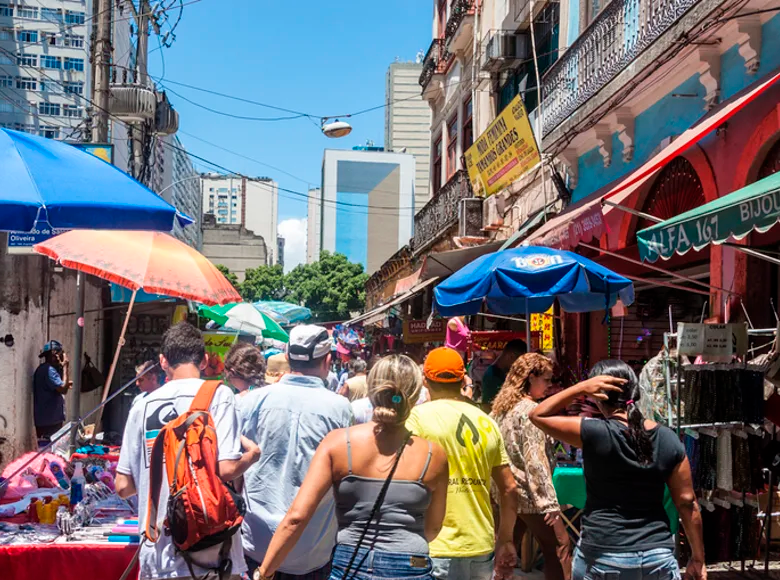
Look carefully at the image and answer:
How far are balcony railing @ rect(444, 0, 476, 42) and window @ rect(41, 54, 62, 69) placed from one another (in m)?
50.3

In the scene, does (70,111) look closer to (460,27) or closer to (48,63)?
(48,63)

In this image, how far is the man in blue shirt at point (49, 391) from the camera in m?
9.45

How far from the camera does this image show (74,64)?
64500 millimetres

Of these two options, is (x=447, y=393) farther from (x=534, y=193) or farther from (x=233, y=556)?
(x=534, y=193)

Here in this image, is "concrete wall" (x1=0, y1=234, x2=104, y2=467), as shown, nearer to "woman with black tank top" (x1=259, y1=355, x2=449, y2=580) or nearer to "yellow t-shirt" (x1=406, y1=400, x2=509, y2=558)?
"yellow t-shirt" (x1=406, y1=400, x2=509, y2=558)

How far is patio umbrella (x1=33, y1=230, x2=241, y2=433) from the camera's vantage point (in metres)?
6.84

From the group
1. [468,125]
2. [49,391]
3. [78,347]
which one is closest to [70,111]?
[468,125]

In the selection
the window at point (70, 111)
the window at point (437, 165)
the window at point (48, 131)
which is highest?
the window at point (70, 111)

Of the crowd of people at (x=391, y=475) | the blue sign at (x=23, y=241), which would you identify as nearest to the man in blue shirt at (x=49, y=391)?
the blue sign at (x=23, y=241)

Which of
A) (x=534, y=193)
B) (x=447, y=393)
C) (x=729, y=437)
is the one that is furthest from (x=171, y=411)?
(x=534, y=193)

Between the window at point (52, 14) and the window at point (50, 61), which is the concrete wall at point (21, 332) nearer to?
the window at point (52, 14)

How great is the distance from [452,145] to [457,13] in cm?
388

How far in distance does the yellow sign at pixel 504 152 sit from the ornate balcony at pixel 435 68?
779 cm

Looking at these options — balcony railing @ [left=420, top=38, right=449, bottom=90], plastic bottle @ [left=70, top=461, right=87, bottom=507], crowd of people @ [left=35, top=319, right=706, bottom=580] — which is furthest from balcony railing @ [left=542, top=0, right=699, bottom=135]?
balcony railing @ [left=420, top=38, right=449, bottom=90]
